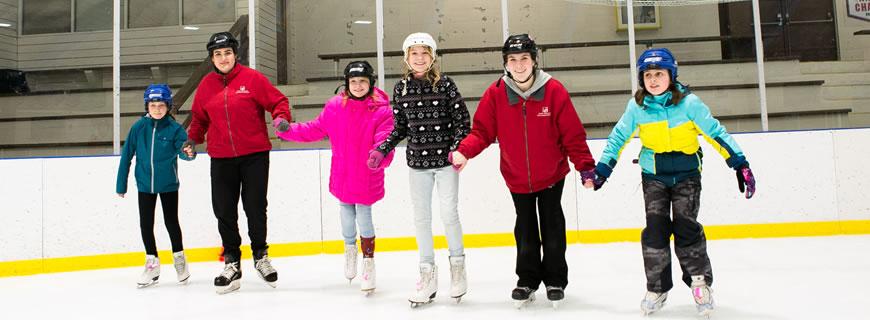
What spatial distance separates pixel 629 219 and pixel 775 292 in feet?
6.44

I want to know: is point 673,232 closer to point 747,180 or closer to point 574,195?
point 747,180

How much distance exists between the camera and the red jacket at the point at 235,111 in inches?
114

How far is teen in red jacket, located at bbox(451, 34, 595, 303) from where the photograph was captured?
93.4 inches

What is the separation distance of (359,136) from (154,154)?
1.33 meters

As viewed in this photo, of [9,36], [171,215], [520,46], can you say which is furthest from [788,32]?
[9,36]

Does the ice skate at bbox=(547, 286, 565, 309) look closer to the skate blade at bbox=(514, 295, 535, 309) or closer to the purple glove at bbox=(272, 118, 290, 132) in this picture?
the skate blade at bbox=(514, 295, 535, 309)

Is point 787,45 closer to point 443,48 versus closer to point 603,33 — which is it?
point 603,33

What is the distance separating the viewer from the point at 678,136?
2.22m

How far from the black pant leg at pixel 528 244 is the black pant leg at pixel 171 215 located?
2039 mm

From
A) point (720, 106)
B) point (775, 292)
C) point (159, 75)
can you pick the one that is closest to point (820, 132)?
point (720, 106)

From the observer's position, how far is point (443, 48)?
204 inches

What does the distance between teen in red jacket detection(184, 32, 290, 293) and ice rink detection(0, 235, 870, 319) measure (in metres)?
0.25

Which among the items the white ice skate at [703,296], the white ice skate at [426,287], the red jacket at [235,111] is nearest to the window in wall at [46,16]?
the red jacket at [235,111]

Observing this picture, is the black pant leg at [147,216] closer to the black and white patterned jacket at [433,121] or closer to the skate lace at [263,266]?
the skate lace at [263,266]
